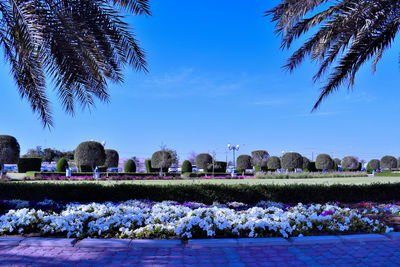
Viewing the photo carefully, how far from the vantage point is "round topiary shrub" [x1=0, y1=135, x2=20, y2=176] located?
20969 millimetres

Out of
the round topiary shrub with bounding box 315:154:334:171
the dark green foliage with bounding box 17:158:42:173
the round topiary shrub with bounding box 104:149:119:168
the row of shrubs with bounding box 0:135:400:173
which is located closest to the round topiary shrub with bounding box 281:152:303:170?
the row of shrubs with bounding box 0:135:400:173

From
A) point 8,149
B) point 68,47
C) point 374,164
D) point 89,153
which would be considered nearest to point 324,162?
point 374,164

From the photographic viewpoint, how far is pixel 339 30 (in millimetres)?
6746

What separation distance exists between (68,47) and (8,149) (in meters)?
20.1

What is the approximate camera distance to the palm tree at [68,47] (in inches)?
187

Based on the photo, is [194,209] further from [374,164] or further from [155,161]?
[374,164]

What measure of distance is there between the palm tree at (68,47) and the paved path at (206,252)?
291cm

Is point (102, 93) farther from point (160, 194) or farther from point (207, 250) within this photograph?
point (207, 250)

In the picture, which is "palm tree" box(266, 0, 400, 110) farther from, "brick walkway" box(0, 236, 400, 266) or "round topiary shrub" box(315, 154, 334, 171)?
"round topiary shrub" box(315, 154, 334, 171)

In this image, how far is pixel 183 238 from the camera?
4270mm

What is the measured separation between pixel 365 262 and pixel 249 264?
1.38 meters

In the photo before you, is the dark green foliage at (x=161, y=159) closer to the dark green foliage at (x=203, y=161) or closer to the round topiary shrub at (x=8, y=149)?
the dark green foliage at (x=203, y=161)

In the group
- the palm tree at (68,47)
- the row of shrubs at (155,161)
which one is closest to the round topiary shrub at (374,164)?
the row of shrubs at (155,161)

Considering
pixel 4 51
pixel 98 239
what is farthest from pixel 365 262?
pixel 4 51
